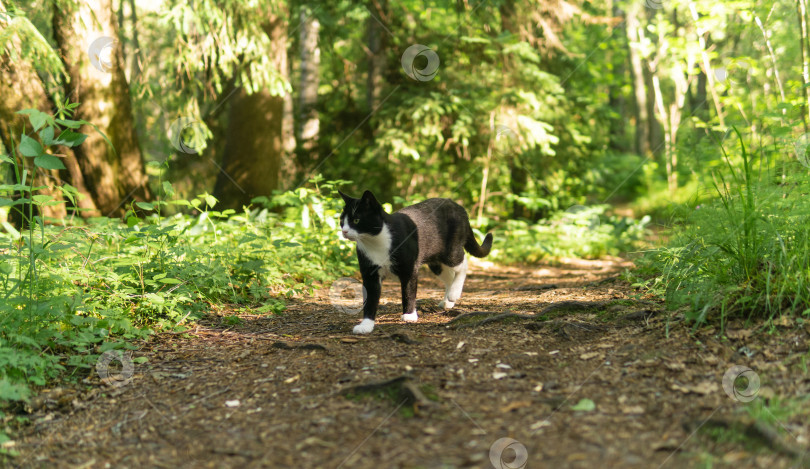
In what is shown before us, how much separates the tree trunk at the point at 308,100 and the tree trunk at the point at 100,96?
8.15ft

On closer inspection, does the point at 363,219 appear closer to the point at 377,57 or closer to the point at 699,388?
the point at 699,388

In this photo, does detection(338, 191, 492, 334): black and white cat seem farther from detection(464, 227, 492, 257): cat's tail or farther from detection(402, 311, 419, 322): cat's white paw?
detection(464, 227, 492, 257): cat's tail

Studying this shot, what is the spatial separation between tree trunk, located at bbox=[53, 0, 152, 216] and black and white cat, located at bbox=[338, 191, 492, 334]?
13.4 ft

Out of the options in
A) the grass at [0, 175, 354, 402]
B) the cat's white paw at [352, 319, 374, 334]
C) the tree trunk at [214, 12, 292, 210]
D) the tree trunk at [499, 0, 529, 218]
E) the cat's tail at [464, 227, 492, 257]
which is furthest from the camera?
the tree trunk at [499, 0, 529, 218]

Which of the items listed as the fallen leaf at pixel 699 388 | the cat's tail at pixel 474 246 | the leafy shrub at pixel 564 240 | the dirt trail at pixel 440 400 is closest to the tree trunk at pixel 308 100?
the leafy shrub at pixel 564 240

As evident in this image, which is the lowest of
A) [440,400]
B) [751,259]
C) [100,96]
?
[440,400]

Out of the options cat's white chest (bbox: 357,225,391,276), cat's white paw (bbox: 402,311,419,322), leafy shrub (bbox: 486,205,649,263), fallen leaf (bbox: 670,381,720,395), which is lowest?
leafy shrub (bbox: 486,205,649,263)

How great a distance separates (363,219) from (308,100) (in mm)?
7346

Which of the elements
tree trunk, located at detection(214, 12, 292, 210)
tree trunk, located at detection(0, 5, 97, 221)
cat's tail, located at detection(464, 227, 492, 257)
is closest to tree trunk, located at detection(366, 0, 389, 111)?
tree trunk, located at detection(214, 12, 292, 210)

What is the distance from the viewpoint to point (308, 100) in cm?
1049

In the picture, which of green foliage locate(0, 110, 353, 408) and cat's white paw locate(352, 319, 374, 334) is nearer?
green foliage locate(0, 110, 353, 408)

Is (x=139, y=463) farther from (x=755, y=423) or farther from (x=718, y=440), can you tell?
(x=755, y=423)

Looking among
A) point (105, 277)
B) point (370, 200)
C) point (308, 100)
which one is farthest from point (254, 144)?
point (370, 200)

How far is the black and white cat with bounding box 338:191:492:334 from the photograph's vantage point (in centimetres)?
374
